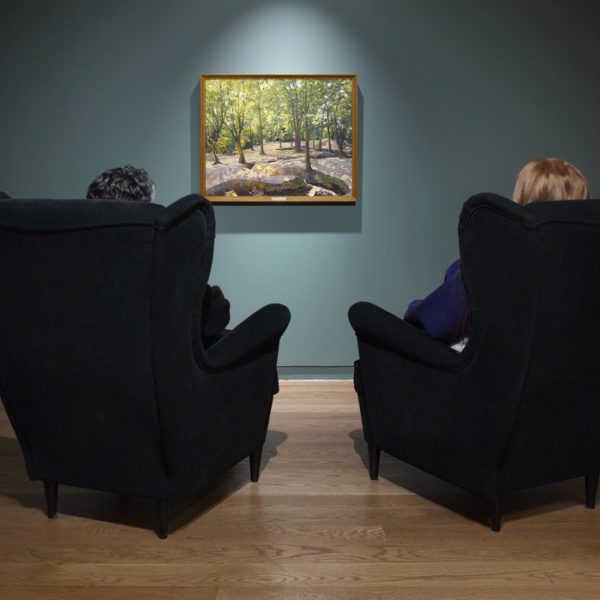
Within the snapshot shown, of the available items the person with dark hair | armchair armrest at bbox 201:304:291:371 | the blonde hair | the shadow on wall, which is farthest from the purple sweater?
the shadow on wall

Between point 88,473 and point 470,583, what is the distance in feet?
4.42

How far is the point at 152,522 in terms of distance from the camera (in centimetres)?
294

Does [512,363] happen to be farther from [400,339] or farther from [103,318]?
[103,318]

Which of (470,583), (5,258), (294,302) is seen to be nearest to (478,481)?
(470,583)

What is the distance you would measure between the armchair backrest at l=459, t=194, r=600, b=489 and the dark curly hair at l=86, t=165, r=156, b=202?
1214mm

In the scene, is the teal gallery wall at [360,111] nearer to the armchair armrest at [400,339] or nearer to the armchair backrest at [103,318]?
the armchair armrest at [400,339]

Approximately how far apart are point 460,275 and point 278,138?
9.04 ft

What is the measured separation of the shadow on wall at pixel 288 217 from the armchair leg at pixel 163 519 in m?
2.91

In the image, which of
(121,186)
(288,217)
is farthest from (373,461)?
(288,217)

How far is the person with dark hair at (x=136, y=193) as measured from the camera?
116 inches

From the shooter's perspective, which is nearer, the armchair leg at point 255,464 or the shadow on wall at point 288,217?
the armchair leg at point 255,464

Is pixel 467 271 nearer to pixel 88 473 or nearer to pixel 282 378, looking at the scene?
pixel 88 473

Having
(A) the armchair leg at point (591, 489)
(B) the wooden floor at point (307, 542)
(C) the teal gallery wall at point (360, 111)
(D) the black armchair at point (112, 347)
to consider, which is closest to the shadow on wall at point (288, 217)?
(C) the teal gallery wall at point (360, 111)

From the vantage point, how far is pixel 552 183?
110 inches
